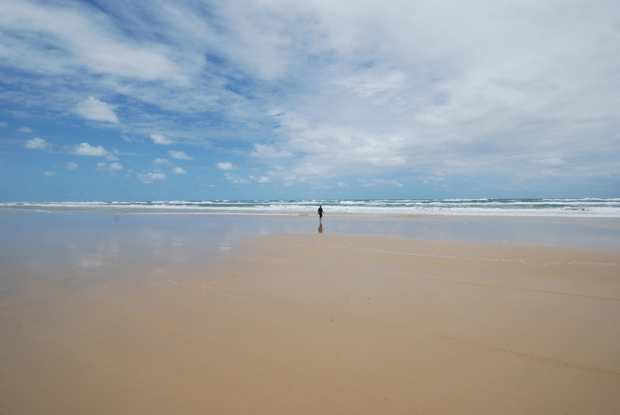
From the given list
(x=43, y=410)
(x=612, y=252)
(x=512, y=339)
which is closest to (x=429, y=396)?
(x=512, y=339)

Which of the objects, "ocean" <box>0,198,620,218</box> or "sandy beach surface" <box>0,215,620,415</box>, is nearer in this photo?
"sandy beach surface" <box>0,215,620,415</box>

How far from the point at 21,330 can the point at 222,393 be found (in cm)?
351

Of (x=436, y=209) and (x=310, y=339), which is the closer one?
(x=310, y=339)

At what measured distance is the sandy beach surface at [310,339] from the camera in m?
2.65

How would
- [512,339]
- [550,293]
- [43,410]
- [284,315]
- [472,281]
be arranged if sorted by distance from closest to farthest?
1. [43,410]
2. [512,339]
3. [284,315]
4. [550,293]
5. [472,281]

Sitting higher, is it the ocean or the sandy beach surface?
the ocean

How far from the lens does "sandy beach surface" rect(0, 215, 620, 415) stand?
265 centimetres

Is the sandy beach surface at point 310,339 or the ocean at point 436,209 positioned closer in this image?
the sandy beach surface at point 310,339

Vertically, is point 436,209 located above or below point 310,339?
above

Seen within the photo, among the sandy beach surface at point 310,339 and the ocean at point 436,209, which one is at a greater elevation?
the ocean at point 436,209

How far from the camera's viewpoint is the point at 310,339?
369 centimetres

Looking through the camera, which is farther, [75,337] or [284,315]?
[284,315]

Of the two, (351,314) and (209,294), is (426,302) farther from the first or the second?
(209,294)

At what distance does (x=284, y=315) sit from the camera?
14.6 feet
